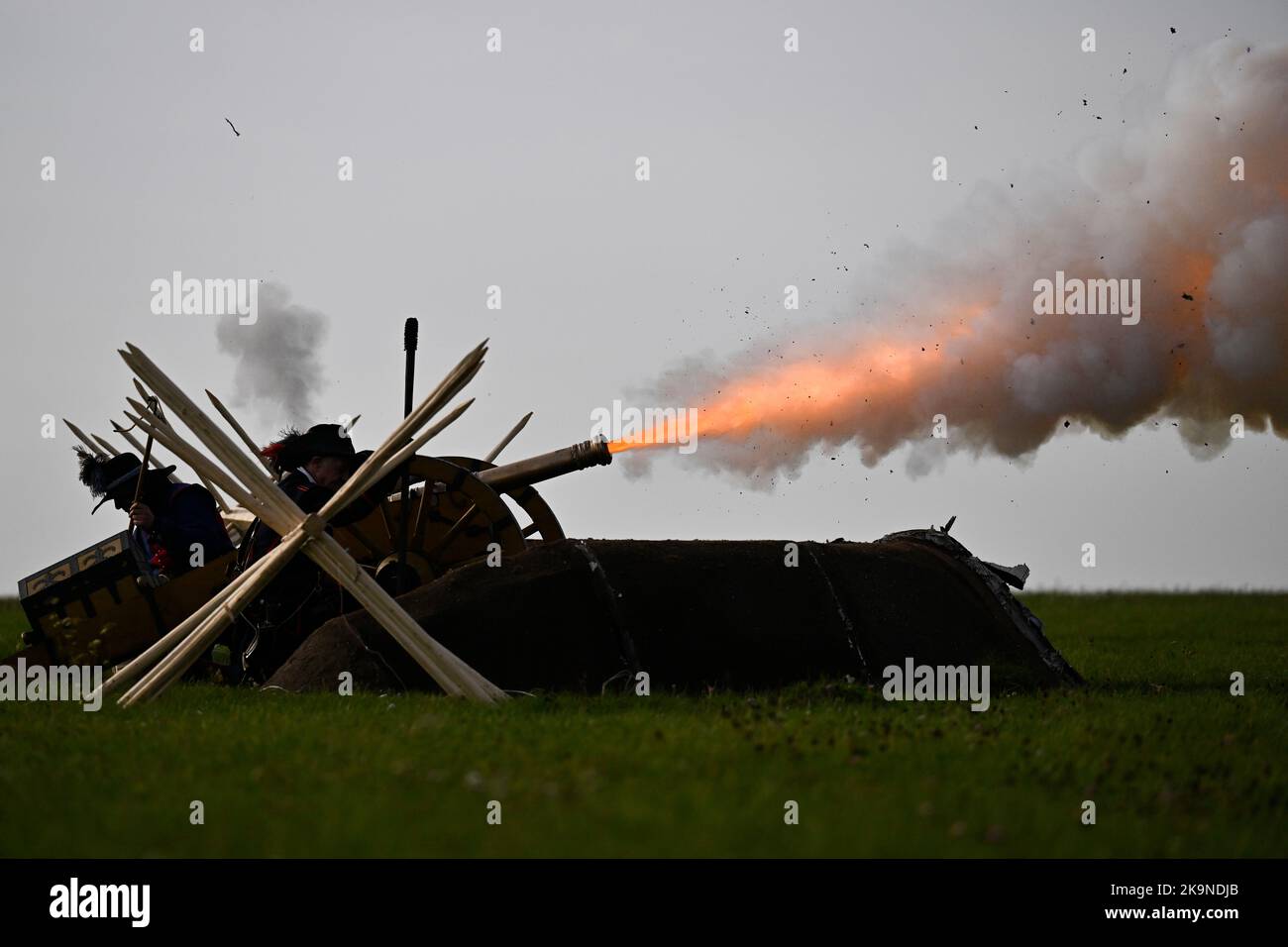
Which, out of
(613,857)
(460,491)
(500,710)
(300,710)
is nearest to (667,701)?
(500,710)

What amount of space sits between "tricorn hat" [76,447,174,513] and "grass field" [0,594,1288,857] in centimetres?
323

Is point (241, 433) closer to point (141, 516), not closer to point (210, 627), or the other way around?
point (141, 516)

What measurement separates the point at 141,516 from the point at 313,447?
1944 millimetres

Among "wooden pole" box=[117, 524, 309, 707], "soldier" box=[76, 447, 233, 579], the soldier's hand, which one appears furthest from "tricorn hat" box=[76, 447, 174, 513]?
"wooden pole" box=[117, 524, 309, 707]

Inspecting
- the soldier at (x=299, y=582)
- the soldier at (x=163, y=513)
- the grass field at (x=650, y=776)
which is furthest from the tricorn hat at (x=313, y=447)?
the grass field at (x=650, y=776)

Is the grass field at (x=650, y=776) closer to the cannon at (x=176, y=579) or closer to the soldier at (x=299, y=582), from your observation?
the soldier at (x=299, y=582)

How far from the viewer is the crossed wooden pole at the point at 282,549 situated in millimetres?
10641

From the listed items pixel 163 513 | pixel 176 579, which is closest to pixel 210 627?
pixel 176 579

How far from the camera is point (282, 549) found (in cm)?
1110

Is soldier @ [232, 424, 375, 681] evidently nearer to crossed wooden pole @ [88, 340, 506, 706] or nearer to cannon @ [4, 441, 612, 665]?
Answer: cannon @ [4, 441, 612, 665]

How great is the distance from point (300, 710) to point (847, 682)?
407cm
